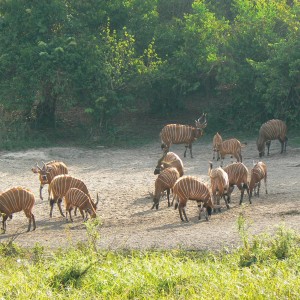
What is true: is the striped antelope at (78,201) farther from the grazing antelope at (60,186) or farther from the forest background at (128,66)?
the forest background at (128,66)

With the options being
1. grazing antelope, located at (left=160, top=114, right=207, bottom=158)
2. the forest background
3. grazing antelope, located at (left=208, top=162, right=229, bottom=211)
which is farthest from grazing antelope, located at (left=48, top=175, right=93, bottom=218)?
the forest background

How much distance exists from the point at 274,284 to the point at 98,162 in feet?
43.1

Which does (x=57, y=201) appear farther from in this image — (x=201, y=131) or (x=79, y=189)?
(x=201, y=131)

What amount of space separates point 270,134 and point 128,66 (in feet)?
18.0

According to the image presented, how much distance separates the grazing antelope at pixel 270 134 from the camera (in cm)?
2209

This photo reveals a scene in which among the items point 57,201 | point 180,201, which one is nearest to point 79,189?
point 57,201

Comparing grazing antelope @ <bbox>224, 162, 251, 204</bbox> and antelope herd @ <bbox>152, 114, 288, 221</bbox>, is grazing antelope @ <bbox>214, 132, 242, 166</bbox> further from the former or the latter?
grazing antelope @ <bbox>224, 162, 251, 204</bbox>

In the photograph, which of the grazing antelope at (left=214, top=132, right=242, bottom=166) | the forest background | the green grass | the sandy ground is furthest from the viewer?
the forest background

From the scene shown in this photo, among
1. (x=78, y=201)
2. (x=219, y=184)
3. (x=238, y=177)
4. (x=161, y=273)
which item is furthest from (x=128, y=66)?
(x=161, y=273)

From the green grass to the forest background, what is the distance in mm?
12389

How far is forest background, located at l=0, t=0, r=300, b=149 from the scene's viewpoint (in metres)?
23.8

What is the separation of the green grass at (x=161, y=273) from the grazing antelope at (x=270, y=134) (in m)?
10.2

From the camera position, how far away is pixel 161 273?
32.9ft

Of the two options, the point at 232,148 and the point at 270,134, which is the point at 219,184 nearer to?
the point at 232,148
